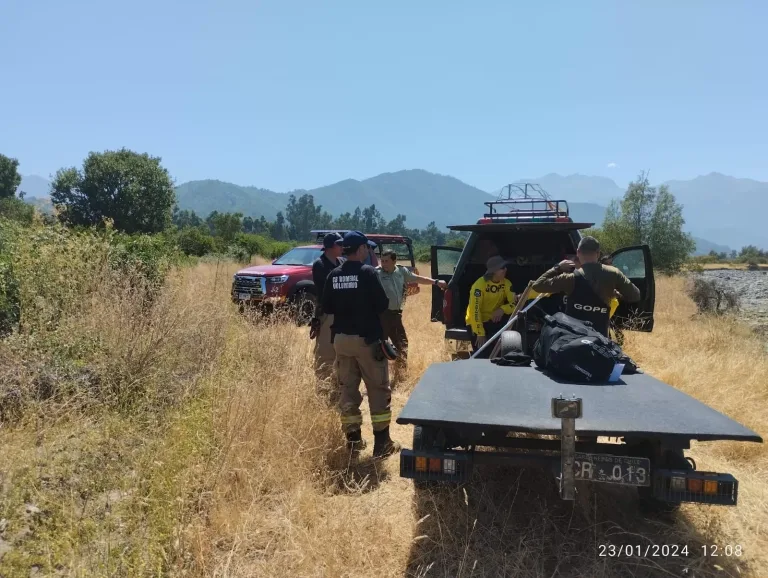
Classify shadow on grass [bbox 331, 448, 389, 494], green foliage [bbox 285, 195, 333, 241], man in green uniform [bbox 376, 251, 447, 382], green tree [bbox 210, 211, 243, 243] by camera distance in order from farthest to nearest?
green foliage [bbox 285, 195, 333, 241], green tree [bbox 210, 211, 243, 243], man in green uniform [bbox 376, 251, 447, 382], shadow on grass [bbox 331, 448, 389, 494]

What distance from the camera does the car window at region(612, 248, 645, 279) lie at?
20.5 feet

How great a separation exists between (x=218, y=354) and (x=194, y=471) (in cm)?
229

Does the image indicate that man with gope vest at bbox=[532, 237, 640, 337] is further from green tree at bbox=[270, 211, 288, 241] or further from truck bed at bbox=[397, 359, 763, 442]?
green tree at bbox=[270, 211, 288, 241]

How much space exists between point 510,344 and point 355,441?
150 cm

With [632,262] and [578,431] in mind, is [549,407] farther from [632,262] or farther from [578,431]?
[632,262]

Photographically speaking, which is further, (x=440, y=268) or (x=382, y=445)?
(x=440, y=268)

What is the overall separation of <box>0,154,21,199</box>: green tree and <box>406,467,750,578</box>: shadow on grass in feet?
230

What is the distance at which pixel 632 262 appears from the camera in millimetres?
6371

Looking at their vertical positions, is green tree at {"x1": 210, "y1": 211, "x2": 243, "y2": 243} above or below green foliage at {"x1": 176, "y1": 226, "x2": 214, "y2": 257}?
above

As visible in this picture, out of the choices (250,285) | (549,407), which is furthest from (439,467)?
(250,285)

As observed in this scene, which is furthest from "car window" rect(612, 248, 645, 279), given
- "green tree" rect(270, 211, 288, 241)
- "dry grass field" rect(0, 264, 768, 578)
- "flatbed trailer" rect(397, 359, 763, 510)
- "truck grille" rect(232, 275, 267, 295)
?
"green tree" rect(270, 211, 288, 241)

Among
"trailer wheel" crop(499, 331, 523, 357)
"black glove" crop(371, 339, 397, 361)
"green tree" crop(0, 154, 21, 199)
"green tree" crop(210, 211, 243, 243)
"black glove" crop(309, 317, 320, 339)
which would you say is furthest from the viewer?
"green tree" crop(0, 154, 21, 199)

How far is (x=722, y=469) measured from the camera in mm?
4223

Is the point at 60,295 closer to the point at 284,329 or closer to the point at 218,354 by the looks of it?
the point at 218,354
